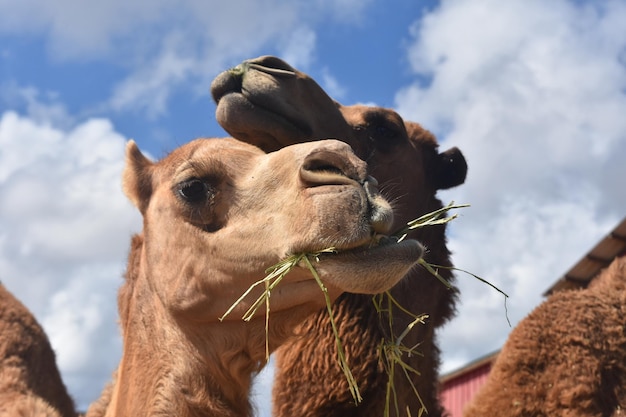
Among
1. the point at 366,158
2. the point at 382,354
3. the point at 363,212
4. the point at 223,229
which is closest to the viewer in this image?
the point at 363,212

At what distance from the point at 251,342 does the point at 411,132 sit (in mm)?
2480

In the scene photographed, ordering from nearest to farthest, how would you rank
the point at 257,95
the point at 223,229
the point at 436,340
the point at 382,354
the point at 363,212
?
the point at 363,212
the point at 223,229
the point at 257,95
the point at 382,354
the point at 436,340

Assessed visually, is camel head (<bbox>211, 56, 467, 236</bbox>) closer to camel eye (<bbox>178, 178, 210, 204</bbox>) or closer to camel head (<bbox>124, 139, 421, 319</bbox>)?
camel head (<bbox>124, 139, 421, 319</bbox>)

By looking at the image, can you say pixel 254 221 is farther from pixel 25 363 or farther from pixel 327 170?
pixel 25 363

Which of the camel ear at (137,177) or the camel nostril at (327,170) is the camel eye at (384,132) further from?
the camel nostril at (327,170)

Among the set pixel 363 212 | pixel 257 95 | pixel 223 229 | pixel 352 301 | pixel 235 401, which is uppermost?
pixel 257 95

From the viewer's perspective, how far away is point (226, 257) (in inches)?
135

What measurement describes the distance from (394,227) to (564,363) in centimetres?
157

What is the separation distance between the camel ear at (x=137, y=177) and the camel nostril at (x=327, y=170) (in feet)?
3.40

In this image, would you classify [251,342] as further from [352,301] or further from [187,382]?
[352,301]

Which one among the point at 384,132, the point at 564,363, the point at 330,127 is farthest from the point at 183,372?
the point at 564,363

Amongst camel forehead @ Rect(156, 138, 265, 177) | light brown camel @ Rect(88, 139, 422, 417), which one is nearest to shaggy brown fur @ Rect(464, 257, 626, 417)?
light brown camel @ Rect(88, 139, 422, 417)

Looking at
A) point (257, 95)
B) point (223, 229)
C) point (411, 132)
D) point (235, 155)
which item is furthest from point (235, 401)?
point (411, 132)

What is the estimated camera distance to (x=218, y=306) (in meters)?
3.50
